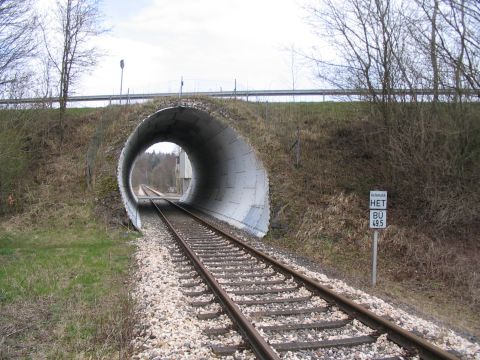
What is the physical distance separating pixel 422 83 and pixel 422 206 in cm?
342

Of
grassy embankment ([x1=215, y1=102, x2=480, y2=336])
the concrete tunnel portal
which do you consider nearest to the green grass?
the concrete tunnel portal

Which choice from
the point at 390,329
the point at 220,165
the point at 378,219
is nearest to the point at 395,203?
the point at 378,219

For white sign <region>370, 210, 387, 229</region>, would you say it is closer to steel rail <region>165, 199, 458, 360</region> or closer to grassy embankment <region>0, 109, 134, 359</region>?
steel rail <region>165, 199, 458, 360</region>

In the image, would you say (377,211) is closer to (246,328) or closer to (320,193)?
(246,328)

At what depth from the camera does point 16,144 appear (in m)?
12.6

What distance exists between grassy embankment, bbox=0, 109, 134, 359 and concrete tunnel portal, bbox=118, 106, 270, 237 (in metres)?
1.76

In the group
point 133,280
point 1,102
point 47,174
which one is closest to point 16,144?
point 1,102

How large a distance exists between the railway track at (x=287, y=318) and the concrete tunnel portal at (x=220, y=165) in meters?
5.28

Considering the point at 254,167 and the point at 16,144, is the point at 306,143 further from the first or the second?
the point at 16,144

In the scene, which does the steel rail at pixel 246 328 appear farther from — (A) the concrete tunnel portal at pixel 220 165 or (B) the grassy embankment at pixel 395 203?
(A) the concrete tunnel portal at pixel 220 165

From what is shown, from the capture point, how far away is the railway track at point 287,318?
176 inches

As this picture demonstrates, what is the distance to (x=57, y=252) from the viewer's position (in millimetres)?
10164

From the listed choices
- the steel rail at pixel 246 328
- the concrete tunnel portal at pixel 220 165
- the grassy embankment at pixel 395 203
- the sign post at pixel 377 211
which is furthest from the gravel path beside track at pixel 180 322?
the concrete tunnel portal at pixel 220 165

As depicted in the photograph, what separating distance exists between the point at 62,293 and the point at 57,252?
372 cm
